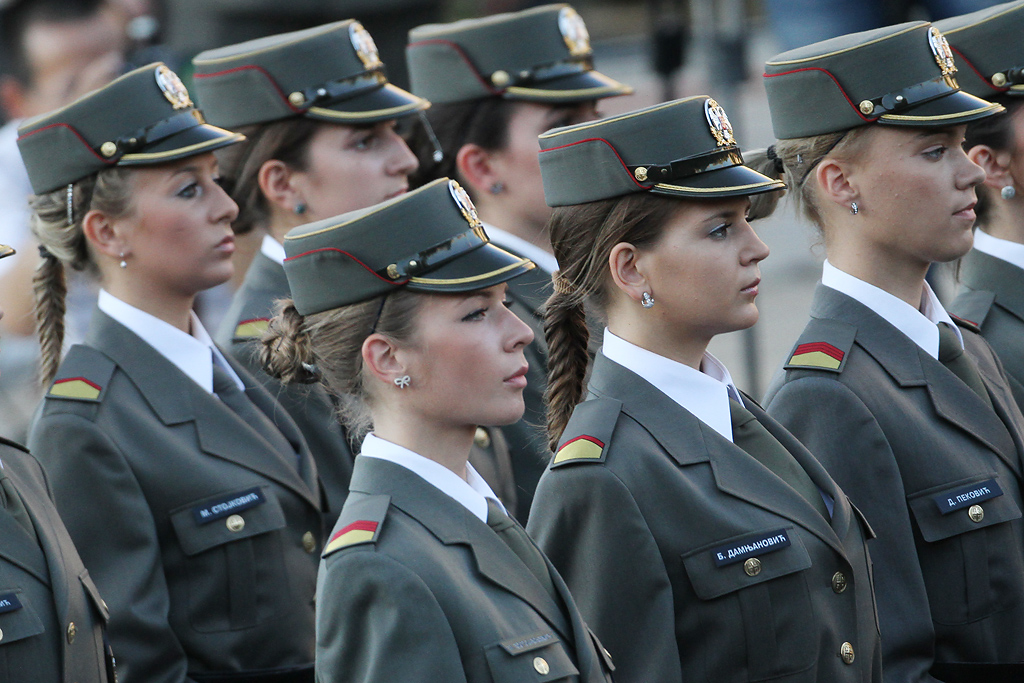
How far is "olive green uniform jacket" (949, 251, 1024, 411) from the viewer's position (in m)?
3.91

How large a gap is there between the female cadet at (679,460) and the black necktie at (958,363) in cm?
62

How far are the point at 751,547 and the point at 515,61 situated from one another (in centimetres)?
220

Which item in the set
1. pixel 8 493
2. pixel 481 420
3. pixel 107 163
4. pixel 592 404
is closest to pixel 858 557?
pixel 592 404

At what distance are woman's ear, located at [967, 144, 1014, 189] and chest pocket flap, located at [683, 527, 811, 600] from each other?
1.64m

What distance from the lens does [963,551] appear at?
Answer: 10.3 ft

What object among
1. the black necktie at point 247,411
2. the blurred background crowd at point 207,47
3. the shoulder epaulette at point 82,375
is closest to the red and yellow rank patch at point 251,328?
the black necktie at point 247,411

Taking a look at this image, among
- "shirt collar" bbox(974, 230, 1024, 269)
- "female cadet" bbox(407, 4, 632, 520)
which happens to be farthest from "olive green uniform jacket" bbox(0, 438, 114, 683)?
"shirt collar" bbox(974, 230, 1024, 269)

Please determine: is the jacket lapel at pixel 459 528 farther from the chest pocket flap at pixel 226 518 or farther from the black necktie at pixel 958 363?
the black necktie at pixel 958 363

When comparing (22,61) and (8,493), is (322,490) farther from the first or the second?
(22,61)

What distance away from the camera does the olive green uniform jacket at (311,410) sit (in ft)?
12.3

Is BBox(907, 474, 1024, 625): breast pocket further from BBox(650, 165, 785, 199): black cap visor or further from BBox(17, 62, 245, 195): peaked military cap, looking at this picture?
BBox(17, 62, 245, 195): peaked military cap

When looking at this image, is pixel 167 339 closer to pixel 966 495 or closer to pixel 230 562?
pixel 230 562

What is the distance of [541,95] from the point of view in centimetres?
442

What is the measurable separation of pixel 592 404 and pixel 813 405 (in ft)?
1.95
